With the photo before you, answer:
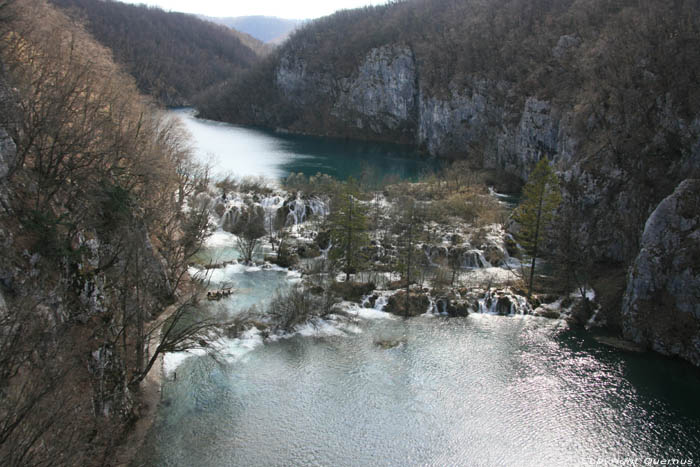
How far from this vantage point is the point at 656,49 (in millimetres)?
42625

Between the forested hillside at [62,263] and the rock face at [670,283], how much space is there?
86.8ft

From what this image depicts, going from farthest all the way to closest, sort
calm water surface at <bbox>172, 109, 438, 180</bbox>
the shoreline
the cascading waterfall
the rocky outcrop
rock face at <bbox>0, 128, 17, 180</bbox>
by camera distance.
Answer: the rocky outcrop, calm water surface at <bbox>172, 109, 438, 180</bbox>, the cascading waterfall, the shoreline, rock face at <bbox>0, 128, 17, 180</bbox>

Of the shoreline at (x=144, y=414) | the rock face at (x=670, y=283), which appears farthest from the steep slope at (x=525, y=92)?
the shoreline at (x=144, y=414)

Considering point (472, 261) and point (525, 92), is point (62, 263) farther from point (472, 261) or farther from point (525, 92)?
point (525, 92)

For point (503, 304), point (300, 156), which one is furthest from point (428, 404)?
point (300, 156)

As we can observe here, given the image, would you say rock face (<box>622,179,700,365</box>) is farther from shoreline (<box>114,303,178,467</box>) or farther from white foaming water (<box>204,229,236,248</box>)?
white foaming water (<box>204,229,236,248</box>)

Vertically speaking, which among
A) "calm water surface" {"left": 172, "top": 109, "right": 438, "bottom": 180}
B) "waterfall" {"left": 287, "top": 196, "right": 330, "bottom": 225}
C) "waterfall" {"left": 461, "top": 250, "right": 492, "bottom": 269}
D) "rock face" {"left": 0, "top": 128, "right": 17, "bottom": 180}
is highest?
"rock face" {"left": 0, "top": 128, "right": 17, "bottom": 180}

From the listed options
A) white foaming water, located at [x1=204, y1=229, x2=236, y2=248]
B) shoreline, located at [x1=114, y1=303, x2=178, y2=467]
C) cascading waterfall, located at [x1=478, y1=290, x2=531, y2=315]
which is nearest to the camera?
shoreline, located at [x1=114, y1=303, x2=178, y2=467]

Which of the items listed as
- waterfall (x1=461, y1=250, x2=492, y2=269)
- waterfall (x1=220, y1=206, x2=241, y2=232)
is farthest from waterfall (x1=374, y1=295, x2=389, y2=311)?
waterfall (x1=220, y1=206, x2=241, y2=232)

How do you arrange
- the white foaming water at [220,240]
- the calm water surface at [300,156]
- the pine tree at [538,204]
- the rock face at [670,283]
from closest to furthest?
1. the rock face at [670,283]
2. the pine tree at [538,204]
3. the white foaming water at [220,240]
4. the calm water surface at [300,156]

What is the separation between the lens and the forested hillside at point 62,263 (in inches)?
473

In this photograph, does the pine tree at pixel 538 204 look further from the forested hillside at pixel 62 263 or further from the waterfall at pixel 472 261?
the forested hillside at pixel 62 263

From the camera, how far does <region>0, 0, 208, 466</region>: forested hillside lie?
12.0 metres

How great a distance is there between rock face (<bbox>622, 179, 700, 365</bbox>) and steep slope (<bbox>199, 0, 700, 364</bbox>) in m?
0.95
